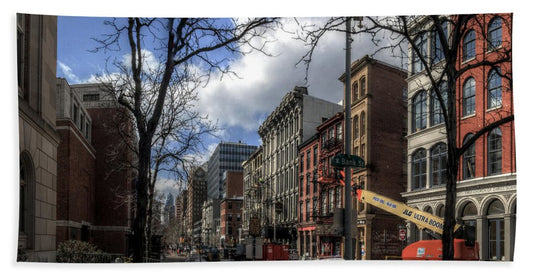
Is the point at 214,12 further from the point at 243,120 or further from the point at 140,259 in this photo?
the point at 140,259

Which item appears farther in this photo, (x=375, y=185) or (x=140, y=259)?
(x=375, y=185)

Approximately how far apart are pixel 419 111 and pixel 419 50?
1469 millimetres

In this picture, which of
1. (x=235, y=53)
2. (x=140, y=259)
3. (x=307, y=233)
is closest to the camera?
(x=140, y=259)

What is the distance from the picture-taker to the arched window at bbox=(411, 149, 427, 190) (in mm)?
12500

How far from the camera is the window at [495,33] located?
464 inches

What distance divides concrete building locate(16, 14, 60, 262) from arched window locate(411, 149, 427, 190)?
8.35 meters

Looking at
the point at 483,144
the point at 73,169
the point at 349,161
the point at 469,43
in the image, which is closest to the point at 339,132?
the point at 349,161

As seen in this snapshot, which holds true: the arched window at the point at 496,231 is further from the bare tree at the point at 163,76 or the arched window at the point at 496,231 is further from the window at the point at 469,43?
the bare tree at the point at 163,76

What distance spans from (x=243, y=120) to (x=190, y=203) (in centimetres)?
338

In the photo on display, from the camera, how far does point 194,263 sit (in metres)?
11.8

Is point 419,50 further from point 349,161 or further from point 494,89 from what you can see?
point 349,161

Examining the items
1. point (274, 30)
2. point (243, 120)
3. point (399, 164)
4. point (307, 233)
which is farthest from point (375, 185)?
point (274, 30)

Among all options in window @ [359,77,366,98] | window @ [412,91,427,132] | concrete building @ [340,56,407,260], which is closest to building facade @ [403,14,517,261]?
window @ [412,91,427,132]

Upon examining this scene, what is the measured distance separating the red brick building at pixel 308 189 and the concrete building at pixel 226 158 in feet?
5.18
